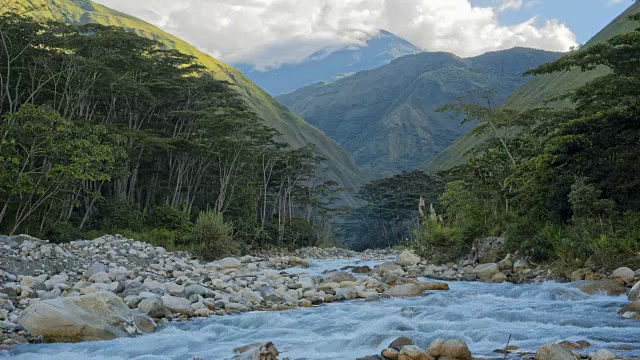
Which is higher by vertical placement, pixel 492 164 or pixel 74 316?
pixel 492 164

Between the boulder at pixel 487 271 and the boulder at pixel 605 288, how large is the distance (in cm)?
385

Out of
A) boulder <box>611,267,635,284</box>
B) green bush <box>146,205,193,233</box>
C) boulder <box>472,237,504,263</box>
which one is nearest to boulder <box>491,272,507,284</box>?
boulder <box>472,237,504,263</box>

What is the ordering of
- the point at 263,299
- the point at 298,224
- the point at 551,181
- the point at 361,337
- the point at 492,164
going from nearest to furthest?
the point at 361,337
the point at 263,299
the point at 551,181
the point at 492,164
the point at 298,224

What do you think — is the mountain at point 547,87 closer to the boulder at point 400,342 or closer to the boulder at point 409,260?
the boulder at point 409,260

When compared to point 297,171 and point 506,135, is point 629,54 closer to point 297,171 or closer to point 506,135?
point 506,135

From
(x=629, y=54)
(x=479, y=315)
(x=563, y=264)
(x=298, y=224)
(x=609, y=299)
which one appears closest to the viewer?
(x=479, y=315)

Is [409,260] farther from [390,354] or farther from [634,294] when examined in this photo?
[390,354]

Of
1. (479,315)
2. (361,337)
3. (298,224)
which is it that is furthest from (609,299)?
(298,224)

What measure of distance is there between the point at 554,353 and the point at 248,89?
136837mm

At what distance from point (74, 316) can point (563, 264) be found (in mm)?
11579

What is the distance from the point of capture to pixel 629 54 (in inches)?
730

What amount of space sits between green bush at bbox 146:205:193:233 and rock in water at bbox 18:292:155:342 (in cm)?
1843

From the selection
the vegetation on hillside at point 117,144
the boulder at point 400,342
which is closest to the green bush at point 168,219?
the vegetation on hillside at point 117,144

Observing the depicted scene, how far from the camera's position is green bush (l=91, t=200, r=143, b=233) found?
78.8 feet
